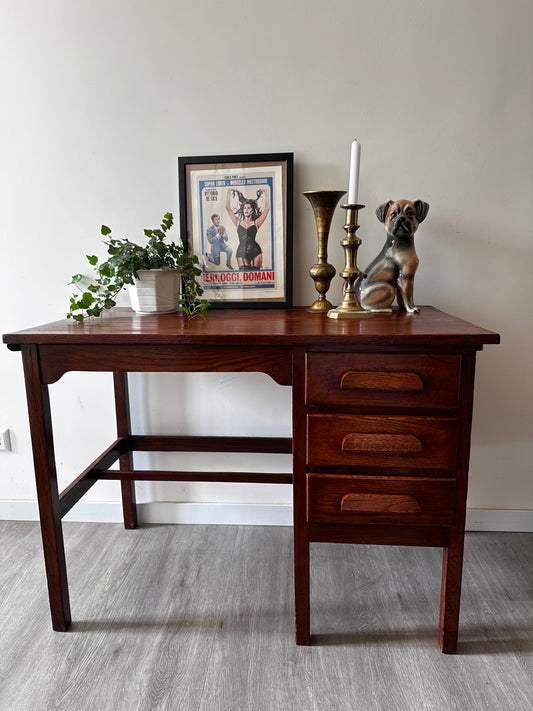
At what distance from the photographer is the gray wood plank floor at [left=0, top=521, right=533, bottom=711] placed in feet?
3.57

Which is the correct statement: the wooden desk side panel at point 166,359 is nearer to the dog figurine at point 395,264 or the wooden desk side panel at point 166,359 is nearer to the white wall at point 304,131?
the dog figurine at point 395,264

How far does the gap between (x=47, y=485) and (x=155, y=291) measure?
0.65 metres

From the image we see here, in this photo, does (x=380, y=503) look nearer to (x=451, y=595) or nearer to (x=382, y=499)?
(x=382, y=499)

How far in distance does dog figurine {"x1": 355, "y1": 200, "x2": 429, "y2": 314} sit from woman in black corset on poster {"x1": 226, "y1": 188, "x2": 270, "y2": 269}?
15.9 inches

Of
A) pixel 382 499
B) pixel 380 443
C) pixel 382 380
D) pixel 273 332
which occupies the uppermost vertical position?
pixel 273 332

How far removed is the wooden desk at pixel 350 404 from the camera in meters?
1.08

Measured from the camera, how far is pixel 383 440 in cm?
111

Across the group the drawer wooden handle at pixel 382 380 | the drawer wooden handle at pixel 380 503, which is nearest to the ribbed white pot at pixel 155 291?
the drawer wooden handle at pixel 382 380

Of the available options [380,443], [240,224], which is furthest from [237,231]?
[380,443]

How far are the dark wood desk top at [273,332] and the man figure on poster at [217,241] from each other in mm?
329

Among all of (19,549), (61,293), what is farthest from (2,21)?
(19,549)

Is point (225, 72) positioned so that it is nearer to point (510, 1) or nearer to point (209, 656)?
point (510, 1)

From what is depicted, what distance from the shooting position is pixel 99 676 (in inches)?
45.0

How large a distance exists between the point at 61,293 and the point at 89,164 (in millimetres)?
473
